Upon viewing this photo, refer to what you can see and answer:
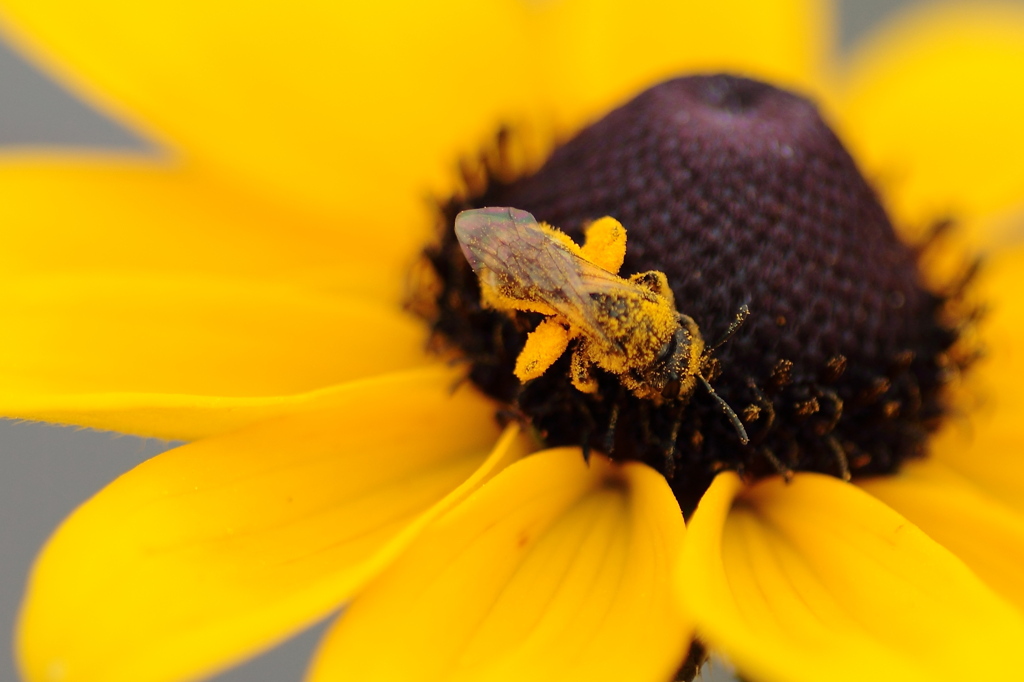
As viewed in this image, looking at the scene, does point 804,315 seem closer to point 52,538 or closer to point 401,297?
point 401,297

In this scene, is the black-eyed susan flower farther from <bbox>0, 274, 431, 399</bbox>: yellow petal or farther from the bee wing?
the bee wing

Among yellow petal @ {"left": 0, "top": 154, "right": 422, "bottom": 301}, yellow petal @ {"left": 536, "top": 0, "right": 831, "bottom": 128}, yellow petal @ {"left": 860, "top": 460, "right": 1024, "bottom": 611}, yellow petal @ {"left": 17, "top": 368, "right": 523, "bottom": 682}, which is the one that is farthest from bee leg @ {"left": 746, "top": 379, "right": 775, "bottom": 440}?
yellow petal @ {"left": 536, "top": 0, "right": 831, "bottom": 128}

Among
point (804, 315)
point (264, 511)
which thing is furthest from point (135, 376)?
point (804, 315)

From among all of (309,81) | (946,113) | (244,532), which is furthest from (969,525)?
(309,81)

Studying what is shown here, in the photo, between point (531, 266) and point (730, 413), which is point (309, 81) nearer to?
point (531, 266)

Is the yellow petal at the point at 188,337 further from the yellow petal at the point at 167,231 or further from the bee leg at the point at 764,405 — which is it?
the bee leg at the point at 764,405

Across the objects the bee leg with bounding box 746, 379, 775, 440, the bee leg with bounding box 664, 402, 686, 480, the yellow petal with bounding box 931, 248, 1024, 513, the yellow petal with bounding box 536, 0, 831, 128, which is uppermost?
the yellow petal with bounding box 536, 0, 831, 128

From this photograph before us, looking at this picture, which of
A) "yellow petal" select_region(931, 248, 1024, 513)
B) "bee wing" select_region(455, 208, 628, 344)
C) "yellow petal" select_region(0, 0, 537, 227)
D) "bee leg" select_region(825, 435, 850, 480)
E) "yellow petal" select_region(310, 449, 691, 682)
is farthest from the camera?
"yellow petal" select_region(0, 0, 537, 227)
